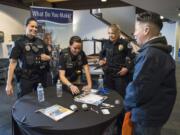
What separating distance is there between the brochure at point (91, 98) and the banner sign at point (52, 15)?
3117mm

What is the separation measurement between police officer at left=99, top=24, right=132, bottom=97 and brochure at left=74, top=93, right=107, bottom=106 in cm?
72

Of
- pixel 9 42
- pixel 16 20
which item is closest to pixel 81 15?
pixel 16 20

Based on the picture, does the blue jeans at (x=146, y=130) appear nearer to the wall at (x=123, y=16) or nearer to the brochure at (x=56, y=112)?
the brochure at (x=56, y=112)

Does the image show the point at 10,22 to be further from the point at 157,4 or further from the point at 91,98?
the point at 91,98

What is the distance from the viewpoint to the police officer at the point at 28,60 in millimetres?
2230

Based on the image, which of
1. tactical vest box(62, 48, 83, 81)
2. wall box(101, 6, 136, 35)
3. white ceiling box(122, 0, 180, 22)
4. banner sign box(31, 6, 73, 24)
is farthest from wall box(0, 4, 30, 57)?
tactical vest box(62, 48, 83, 81)

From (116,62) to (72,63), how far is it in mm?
739

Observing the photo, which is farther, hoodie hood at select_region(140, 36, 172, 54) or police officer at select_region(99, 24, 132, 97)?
police officer at select_region(99, 24, 132, 97)

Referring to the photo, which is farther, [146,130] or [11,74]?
[11,74]

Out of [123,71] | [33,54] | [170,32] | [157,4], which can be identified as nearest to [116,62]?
[123,71]

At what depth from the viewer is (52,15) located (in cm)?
468

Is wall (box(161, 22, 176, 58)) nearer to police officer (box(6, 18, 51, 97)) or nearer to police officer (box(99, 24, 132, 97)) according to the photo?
police officer (box(99, 24, 132, 97))

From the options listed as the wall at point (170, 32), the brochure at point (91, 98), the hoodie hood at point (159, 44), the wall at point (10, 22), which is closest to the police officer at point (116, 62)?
the brochure at point (91, 98)

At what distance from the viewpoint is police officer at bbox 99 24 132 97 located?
2.63 m
